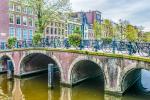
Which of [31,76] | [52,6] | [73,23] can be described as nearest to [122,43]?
[31,76]

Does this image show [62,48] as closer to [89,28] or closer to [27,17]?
[27,17]

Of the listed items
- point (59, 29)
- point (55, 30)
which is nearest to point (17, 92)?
point (55, 30)

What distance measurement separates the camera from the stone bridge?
59.5ft

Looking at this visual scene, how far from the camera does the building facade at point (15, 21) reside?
40.3 meters

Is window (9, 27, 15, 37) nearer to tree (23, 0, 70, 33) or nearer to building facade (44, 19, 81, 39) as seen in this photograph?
building facade (44, 19, 81, 39)

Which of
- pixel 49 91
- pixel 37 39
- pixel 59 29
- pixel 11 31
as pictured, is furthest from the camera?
pixel 59 29

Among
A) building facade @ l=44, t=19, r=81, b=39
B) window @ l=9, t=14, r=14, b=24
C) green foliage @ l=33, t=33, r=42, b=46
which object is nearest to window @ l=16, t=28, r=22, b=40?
window @ l=9, t=14, r=14, b=24

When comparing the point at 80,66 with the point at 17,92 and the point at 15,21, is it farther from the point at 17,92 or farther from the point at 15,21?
the point at 15,21

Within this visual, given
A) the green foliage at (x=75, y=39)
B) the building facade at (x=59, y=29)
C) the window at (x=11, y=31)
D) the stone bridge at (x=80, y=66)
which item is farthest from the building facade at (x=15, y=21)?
the green foliage at (x=75, y=39)

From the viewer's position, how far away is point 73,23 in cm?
6606

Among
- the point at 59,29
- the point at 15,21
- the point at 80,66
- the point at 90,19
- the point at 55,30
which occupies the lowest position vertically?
the point at 80,66

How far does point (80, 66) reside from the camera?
22.9m

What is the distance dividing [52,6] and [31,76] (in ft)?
37.1

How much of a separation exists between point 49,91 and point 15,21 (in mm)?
26378
